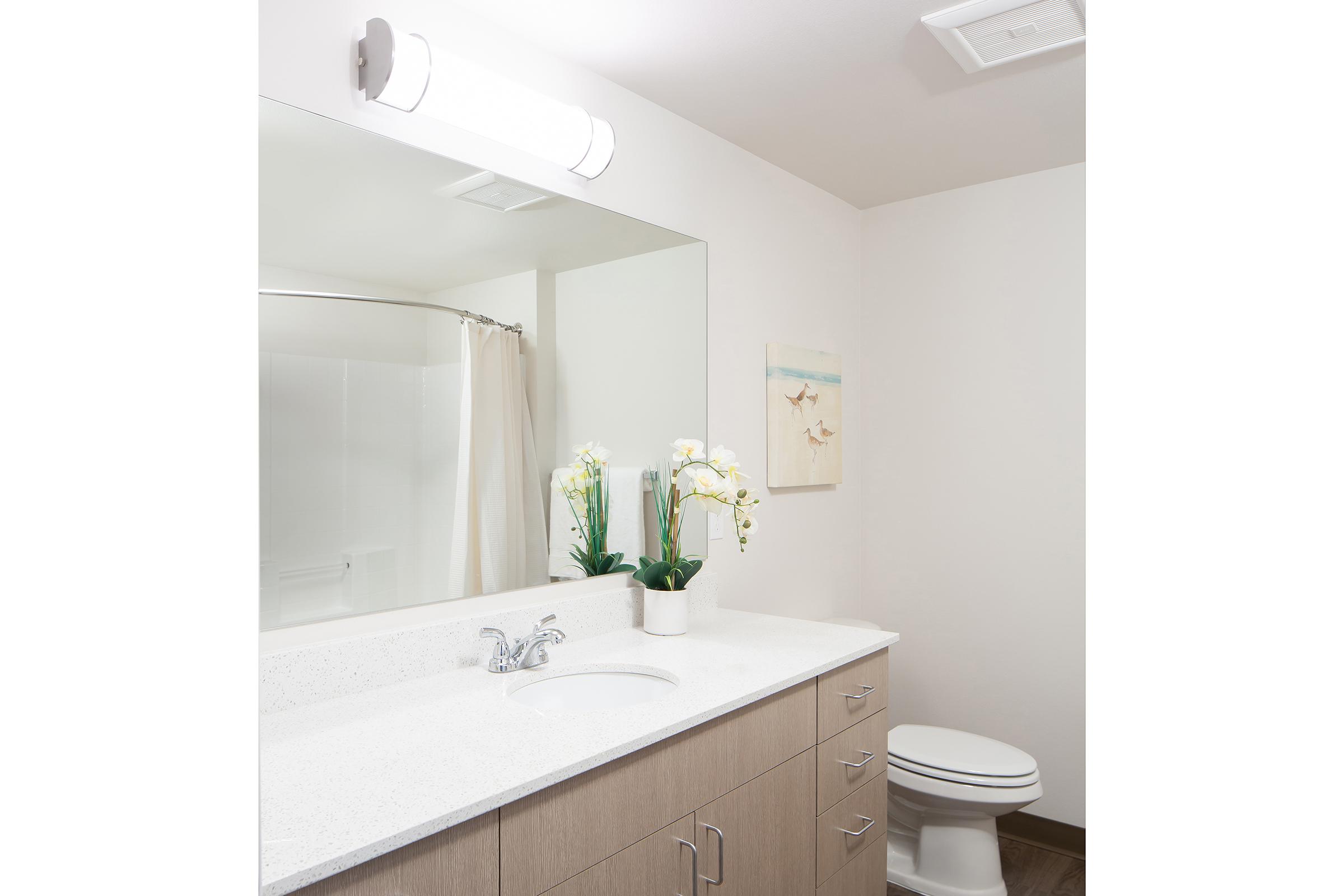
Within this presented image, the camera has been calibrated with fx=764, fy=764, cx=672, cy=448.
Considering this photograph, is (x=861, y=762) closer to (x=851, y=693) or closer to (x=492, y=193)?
(x=851, y=693)

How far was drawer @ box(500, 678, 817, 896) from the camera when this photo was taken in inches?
41.2

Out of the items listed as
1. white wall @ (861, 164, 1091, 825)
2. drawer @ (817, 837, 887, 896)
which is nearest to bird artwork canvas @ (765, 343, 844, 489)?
white wall @ (861, 164, 1091, 825)

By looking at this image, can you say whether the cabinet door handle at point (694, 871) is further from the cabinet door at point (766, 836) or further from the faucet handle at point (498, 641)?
the faucet handle at point (498, 641)

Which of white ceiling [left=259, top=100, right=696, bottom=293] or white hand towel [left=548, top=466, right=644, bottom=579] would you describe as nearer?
white ceiling [left=259, top=100, right=696, bottom=293]

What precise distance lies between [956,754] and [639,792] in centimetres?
144

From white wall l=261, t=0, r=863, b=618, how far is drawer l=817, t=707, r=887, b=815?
2.01 feet

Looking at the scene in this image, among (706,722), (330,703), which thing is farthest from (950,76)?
(330,703)

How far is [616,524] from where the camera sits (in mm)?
2002

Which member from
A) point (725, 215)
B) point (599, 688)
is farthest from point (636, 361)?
A: point (599, 688)

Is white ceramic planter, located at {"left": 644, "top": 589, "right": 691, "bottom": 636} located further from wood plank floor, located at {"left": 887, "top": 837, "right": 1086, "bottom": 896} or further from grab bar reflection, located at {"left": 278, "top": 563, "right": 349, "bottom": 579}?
wood plank floor, located at {"left": 887, "top": 837, "right": 1086, "bottom": 896}

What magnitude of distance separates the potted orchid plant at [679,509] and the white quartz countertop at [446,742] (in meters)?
0.13

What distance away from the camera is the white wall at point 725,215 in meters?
1.40
